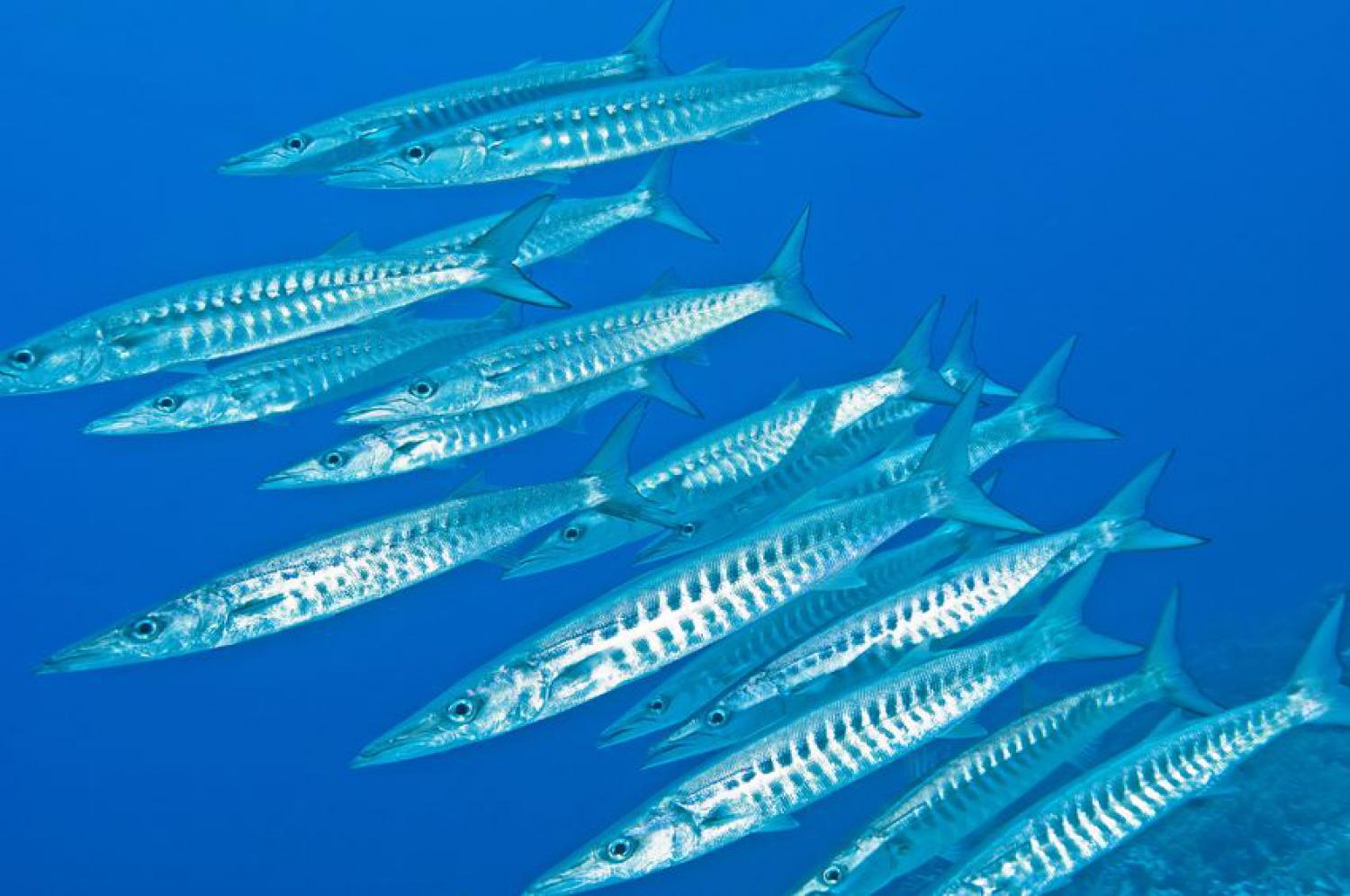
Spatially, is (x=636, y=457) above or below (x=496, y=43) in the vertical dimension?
below

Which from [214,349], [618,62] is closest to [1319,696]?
[618,62]

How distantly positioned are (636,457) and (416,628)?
17.9 feet

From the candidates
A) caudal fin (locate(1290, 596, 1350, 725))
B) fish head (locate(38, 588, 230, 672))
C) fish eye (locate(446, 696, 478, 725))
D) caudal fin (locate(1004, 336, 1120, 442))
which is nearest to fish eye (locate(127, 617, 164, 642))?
fish head (locate(38, 588, 230, 672))

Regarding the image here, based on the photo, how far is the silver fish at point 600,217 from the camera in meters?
5.67

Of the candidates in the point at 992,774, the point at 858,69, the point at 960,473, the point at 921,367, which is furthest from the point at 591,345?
the point at 992,774

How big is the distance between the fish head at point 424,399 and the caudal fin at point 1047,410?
273 centimetres

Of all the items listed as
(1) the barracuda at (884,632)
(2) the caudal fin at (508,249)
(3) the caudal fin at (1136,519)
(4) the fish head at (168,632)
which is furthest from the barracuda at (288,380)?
(3) the caudal fin at (1136,519)

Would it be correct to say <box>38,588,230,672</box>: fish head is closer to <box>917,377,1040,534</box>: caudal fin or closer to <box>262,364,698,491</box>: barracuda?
<box>262,364,698,491</box>: barracuda

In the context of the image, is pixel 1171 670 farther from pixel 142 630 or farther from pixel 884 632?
pixel 142 630

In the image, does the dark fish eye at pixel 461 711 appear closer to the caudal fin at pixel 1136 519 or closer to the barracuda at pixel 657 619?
the barracuda at pixel 657 619

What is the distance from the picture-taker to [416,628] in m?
18.5

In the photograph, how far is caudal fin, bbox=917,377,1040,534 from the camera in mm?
4539

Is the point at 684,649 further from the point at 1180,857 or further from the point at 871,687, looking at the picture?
the point at 1180,857

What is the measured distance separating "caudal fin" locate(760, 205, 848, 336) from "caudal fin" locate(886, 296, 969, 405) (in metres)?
0.39
